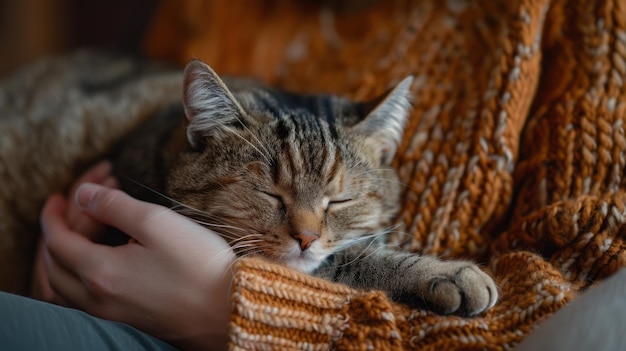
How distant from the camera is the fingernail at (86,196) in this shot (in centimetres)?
103

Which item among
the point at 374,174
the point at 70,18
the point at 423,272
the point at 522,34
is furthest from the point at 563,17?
the point at 70,18

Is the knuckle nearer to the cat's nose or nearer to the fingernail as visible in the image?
the fingernail

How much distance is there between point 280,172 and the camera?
92 cm

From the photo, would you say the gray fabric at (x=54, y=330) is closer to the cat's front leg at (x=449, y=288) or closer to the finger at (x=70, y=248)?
the finger at (x=70, y=248)

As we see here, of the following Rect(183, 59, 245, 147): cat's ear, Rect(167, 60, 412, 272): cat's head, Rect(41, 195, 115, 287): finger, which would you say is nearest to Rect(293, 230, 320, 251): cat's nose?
Rect(167, 60, 412, 272): cat's head

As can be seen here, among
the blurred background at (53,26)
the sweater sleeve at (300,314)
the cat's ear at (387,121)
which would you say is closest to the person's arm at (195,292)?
the sweater sleeve at (300,314)

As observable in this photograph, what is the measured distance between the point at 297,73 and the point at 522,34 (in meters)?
0.63

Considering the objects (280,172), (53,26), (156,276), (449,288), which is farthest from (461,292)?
(53,26)

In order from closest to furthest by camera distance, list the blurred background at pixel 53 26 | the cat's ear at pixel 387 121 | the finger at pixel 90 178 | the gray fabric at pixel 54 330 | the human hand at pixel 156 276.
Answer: the gray fabric at pixel 54 330, the human hand at pixel 156 276, the cat's ear at pixel 387 121, the finger at pixel 90 178, the blurred background at pixel 53 26

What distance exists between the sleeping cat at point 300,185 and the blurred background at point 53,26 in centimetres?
149

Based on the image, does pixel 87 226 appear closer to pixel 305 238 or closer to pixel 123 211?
pixel 123 211

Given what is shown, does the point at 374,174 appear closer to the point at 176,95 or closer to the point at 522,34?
the point at 522,34

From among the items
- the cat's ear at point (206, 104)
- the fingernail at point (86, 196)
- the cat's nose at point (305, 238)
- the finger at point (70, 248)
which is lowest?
the finger at point (70, 248)

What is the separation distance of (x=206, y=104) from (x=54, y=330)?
1.34ft
